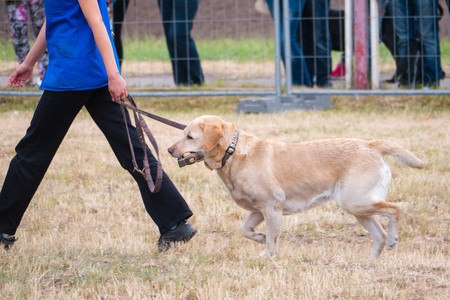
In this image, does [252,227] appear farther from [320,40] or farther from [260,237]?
[320,40]

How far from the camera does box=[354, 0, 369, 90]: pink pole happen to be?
9.05 meters

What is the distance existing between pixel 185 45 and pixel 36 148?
589 centimetres

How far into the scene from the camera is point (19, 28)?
30.3 ft

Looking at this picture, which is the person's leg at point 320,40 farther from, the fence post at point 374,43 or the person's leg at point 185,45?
the person's leg at point 185,45

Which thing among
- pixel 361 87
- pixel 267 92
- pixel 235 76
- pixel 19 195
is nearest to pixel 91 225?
pixel 19 195

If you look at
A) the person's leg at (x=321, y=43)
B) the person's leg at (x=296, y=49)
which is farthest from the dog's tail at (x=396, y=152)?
the person's leg at (x=321, y=43)

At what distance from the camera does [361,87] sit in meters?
9.23

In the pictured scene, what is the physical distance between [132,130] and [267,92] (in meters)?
5.26

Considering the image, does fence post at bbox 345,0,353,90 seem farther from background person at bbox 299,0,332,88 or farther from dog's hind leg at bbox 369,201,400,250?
dog's hind leg at bbox 369,201,400,250

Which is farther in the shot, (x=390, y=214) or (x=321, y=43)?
(x=321, y=43)

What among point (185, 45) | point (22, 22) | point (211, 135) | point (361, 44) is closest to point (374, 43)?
point (361, 44)

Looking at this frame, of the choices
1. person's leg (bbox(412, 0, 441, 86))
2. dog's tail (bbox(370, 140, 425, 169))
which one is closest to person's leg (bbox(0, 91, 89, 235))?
dog's tail (bbox(370, 140, 425, 169))

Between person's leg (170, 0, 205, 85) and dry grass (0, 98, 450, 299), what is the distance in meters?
2.32

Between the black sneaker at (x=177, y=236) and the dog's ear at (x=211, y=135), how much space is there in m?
0.56
